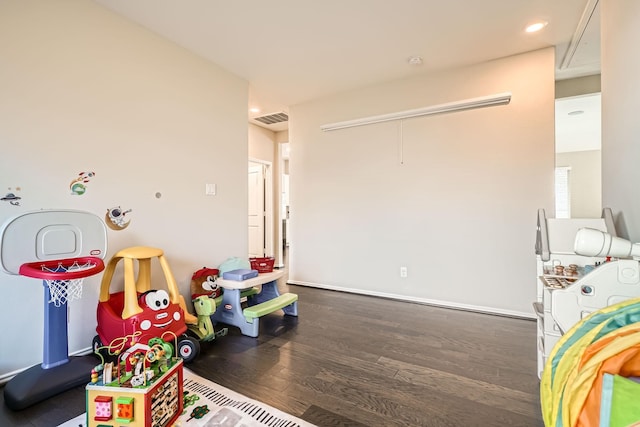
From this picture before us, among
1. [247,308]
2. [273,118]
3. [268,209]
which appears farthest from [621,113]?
[268,209]

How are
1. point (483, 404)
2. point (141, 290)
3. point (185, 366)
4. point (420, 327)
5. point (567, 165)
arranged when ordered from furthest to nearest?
point (567, 165) → point (420, 327) → point (141, 290) → point (185, 366) → point (483, 404)

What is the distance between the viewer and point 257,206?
18.5ft

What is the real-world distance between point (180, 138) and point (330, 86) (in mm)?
2016

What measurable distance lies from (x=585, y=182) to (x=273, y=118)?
22.9ft

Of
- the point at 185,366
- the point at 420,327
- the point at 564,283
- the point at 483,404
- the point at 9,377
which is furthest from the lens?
the point at 420,327

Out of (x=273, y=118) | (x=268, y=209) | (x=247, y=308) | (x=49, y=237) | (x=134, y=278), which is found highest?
(x=273, y=118)

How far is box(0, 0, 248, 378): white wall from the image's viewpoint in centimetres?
190

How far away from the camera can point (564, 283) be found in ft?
4.83

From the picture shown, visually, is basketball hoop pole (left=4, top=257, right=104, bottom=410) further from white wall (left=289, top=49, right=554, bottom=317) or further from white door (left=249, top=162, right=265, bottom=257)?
white door (left=249, top=162, right=265, bottom=257)

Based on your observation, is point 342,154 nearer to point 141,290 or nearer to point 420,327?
point 420,327

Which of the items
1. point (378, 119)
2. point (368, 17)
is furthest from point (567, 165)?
point (368, 17)

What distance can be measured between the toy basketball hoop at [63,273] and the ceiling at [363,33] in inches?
79.8

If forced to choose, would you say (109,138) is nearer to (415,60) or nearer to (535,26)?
(415,60)

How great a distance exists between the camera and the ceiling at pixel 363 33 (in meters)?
2.32
